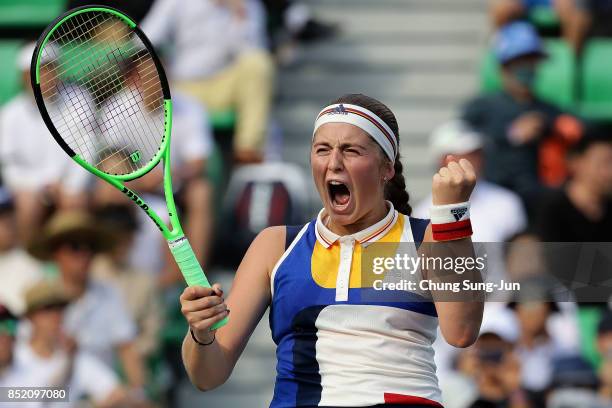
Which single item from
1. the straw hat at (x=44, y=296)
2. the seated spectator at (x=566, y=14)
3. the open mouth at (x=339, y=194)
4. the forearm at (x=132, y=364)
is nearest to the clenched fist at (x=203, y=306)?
the open mouth at (x=339, y=194)

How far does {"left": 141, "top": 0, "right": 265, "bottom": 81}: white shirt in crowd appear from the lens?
758cm

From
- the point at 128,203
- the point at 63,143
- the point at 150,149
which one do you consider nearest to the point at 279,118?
the point at 128,203

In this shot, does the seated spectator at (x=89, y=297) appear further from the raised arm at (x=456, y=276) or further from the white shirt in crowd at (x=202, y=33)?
the raised arm at (x=456, y=276)

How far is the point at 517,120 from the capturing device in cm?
713

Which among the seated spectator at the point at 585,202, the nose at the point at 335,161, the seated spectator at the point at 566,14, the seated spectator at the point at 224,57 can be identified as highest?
the seated spectator at the point at 566,14

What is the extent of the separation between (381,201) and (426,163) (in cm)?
467

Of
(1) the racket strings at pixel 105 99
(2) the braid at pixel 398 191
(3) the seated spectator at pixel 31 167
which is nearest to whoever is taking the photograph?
(2) the braid at pixel 398 191

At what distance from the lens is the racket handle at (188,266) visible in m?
2.97

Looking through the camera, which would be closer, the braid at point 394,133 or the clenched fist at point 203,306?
the clenched fist at point 203,306

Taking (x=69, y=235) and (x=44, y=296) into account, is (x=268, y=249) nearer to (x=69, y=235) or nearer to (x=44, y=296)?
(x=44, y=296)

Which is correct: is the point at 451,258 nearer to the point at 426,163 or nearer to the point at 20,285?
the point at 20,285

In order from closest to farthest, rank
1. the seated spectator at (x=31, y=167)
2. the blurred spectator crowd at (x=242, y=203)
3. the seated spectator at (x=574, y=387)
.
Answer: the seated spectator at (x=574, y=387)
the blurred spectator crowd at (x=242, y=203)
the seated spectator at (x=31, y=167)

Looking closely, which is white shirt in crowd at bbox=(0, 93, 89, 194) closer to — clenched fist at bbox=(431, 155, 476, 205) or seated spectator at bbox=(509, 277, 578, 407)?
seated spectator at bbox=(509, 277, 578, 407)

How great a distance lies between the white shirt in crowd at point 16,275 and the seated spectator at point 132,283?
32 centimetres
